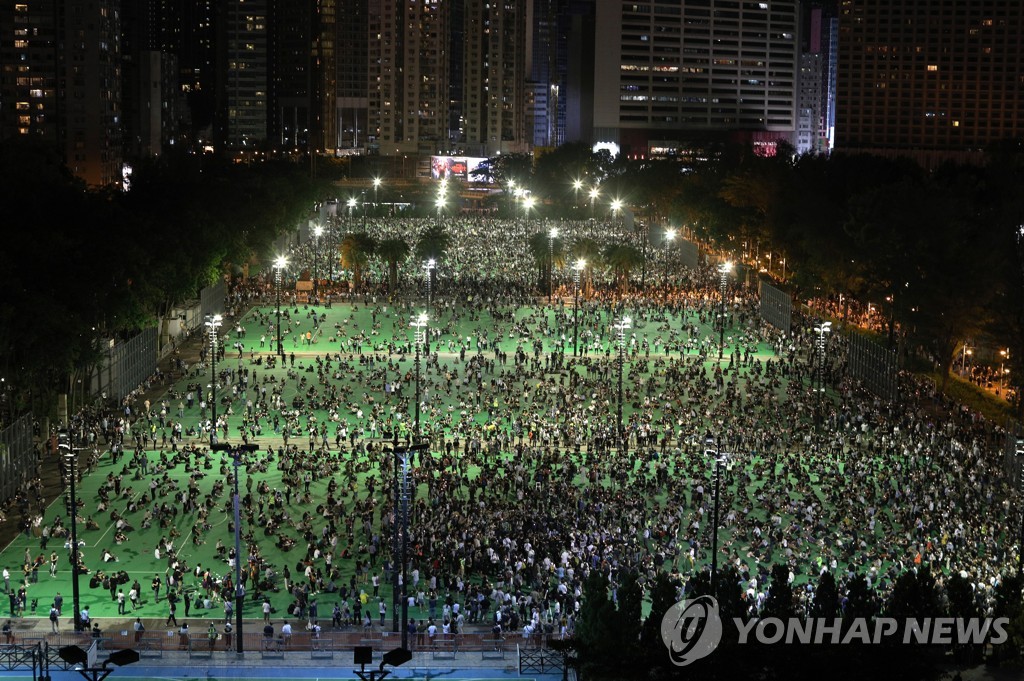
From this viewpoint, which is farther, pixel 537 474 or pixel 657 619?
pixel 537 474

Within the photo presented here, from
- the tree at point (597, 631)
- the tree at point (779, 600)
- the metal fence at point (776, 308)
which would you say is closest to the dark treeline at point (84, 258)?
the tree at point (597, 631)

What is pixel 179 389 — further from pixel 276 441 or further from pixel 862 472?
pixel 862 472

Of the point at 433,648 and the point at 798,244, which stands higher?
the point at 798,244

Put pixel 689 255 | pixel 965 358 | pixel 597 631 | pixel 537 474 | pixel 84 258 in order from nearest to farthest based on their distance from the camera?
pixel 597 631 < pixel 537 474 < pixel 84 258 < pixel 965 358 < pixel 689 255

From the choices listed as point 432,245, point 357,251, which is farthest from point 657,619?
point 432,245

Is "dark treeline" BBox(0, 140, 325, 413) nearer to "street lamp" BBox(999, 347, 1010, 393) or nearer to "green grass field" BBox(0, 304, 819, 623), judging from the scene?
"green grass field" BBox(0, 304, 819, 623)

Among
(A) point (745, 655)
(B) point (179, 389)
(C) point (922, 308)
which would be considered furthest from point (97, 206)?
(A) point (745, 655)

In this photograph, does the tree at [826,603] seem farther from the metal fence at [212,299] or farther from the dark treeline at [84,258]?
the metal fence at [212,299]

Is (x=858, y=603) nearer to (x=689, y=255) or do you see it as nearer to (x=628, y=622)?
(x=628, y=622)
